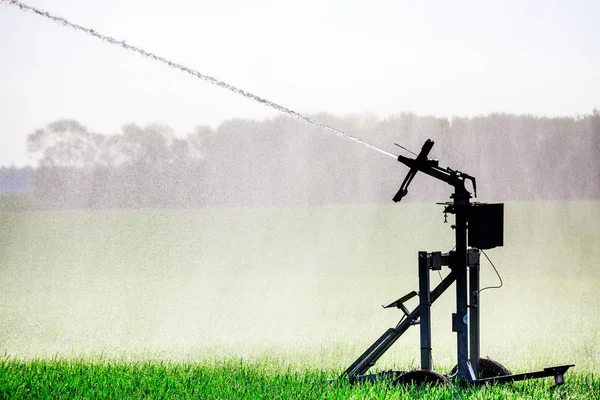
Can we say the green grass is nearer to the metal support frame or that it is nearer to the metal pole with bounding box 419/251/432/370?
the metal pole with bounding box 419/251/432/370

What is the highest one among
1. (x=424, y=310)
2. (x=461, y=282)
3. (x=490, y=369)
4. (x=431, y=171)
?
(x=431, y=171)

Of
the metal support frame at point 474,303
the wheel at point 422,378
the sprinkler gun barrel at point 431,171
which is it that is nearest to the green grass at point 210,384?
the wheel at point 422,378

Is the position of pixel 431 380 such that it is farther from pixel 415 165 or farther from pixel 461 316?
pixel 415 165

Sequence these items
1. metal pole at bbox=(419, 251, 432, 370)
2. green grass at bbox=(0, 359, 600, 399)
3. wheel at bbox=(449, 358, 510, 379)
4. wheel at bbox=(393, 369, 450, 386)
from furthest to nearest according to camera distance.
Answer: wheel at bbox=(449, 358, 510, 379), green grass at bbox=(0, 359, 600, 399), metal pole at bbox=(419, 251, 432, 370), wheel at bbox=(393, 369, 450, 386)

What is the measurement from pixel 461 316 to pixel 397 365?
7.95 feet

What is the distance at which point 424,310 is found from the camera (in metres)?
7.61

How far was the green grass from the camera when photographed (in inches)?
304

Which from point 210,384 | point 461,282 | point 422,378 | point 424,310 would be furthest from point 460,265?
point 210,384

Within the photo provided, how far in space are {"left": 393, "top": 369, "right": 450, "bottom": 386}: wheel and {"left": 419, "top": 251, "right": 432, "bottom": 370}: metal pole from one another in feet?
0.38

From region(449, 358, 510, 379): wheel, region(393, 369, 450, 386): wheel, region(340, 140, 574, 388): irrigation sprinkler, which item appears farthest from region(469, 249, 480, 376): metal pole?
region(393, 369, 450, 386): wheel

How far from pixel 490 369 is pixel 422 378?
110cm

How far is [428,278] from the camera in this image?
7.59m

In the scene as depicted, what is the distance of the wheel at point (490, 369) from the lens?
8.14 metres

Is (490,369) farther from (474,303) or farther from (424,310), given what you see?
(424,310)
